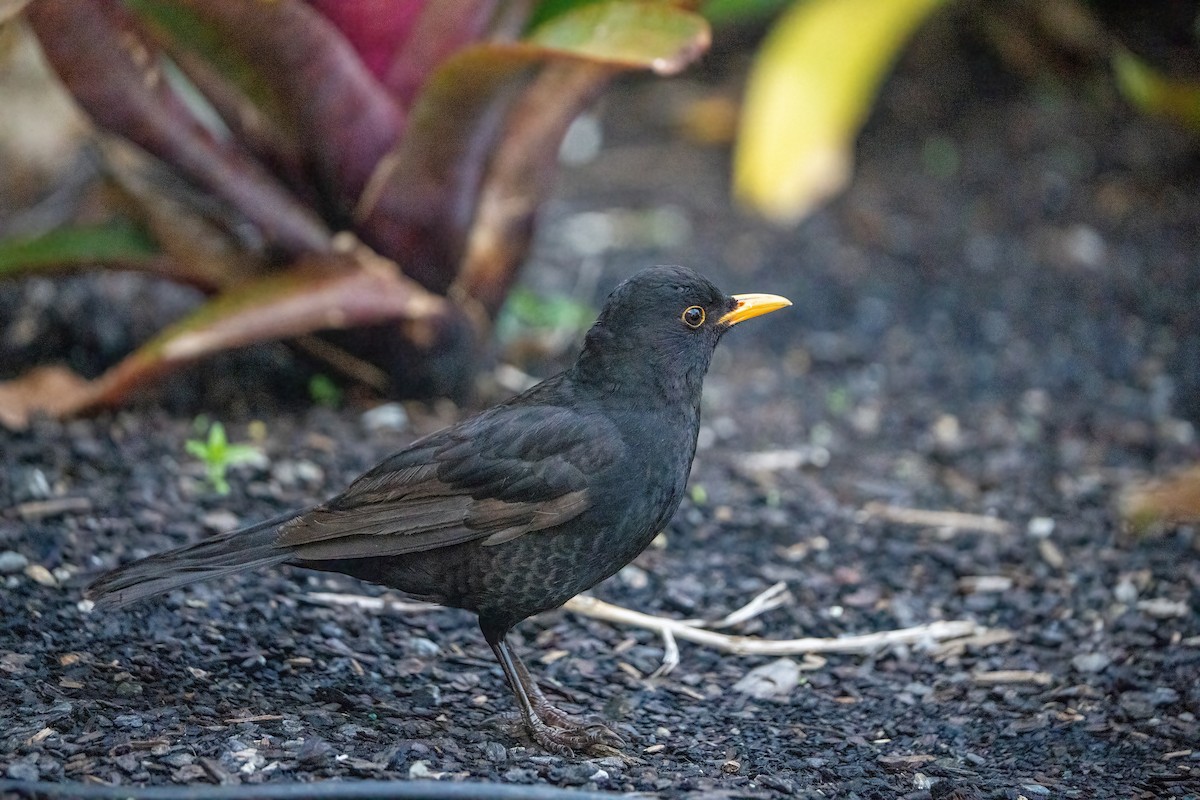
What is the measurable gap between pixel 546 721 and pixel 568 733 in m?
0.11

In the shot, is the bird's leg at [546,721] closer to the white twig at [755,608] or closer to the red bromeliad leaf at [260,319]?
the white twig at [755,608]

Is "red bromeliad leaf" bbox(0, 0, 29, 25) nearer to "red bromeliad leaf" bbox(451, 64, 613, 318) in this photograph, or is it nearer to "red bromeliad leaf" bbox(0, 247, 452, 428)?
"red bromeliad leaf" bbox(0, 247, 452, 428)

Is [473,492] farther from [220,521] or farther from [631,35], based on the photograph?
[631,35]

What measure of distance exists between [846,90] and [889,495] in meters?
2.12

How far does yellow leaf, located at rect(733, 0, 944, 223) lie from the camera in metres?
5.72

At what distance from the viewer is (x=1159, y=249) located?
6.00 meters

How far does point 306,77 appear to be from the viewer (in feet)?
12.9

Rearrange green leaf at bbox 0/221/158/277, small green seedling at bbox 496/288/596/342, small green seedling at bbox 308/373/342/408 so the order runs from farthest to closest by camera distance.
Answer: small green seedling at bbox 496/288/596/342 → small green seedling at bbox 308/373/342/408 → green leaf at bbox 0/221/158/277

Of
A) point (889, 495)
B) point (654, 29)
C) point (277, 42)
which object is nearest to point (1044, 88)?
point (889, 495)

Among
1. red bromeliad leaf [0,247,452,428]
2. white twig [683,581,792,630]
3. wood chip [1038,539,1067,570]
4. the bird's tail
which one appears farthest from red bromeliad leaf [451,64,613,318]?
wood chip [1038,539,1067,570]

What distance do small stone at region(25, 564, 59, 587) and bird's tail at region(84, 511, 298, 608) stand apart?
0.41 meters

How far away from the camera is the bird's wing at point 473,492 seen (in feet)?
9.85

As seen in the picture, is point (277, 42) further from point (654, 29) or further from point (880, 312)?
point (880, 312)

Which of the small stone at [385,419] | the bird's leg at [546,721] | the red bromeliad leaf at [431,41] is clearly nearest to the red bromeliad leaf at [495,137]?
the red bromeliad leaf at [431,41]
